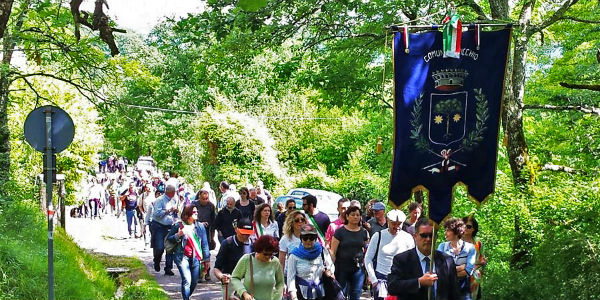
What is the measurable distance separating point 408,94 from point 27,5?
11526 millimetres

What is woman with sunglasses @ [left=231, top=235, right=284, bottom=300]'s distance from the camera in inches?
341

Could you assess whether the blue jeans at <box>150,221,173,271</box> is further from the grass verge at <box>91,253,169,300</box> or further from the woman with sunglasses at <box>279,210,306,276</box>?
the woman with sunglasses at <box>279,210,306,276</box>

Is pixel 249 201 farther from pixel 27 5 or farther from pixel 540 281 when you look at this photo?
pixel 540 281

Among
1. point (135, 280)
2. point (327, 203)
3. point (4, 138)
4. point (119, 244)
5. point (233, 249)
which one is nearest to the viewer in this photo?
point (233, 249)

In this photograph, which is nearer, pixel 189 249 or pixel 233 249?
pixel 233 249

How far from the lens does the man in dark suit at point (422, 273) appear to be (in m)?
7.33

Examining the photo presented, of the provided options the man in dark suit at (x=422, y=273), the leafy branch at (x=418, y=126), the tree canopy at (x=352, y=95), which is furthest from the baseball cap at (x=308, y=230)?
the man in dark suit at (x=422, y=273)

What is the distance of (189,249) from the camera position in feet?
41.7

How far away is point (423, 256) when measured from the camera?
754 cm

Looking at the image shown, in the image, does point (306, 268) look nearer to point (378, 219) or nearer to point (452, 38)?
point (452, 38)

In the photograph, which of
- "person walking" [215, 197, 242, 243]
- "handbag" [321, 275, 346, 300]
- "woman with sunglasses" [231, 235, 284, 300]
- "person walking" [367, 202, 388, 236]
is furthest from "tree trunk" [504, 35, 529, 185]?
"woman with sunglasses" [231, 235, 284, 300]

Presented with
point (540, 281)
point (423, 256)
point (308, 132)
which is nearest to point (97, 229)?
point (308, 132)

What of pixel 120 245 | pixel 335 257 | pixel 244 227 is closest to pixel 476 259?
pixel 335 257

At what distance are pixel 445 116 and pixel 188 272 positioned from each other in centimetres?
580
